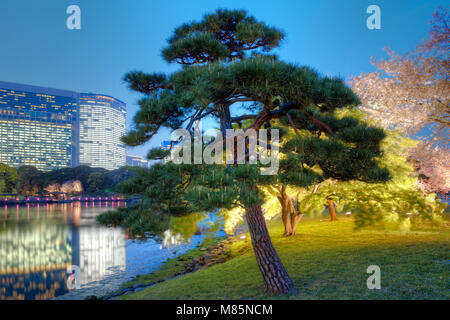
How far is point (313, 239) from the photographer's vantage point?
9.26 meters

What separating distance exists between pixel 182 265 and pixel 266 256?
5.73 metres

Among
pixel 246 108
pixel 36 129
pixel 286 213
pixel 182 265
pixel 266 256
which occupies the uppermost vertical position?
pixel 36 129

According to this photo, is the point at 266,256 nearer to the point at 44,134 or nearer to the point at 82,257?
the point at 82,257

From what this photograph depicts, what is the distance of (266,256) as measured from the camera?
429cm

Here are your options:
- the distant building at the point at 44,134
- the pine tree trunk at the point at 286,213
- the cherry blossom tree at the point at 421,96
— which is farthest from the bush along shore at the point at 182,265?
the distant building at the point at 44,134

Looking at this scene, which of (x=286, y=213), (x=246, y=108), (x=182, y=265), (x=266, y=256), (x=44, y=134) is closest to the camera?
(x=266, y=256)

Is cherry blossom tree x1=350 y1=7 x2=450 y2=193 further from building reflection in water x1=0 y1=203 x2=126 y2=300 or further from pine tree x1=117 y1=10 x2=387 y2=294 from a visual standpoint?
building reflection in water x1=0 y1=203 x2=126 y2=300

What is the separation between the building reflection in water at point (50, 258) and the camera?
8875mm

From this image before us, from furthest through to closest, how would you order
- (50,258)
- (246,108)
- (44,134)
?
1. (44,134)
2. (50,258)
3. (246,108)

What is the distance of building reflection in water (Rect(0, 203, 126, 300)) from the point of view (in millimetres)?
8875

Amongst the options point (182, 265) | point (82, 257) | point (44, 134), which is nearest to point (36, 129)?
point (44, 134)

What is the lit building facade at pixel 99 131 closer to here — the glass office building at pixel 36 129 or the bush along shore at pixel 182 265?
the glass office building at pixel 36 129

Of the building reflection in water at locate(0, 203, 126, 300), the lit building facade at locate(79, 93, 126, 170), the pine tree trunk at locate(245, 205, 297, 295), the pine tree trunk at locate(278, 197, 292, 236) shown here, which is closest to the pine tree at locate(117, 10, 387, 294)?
the pine tree trunk at locate(245, 205, 297, 295)
